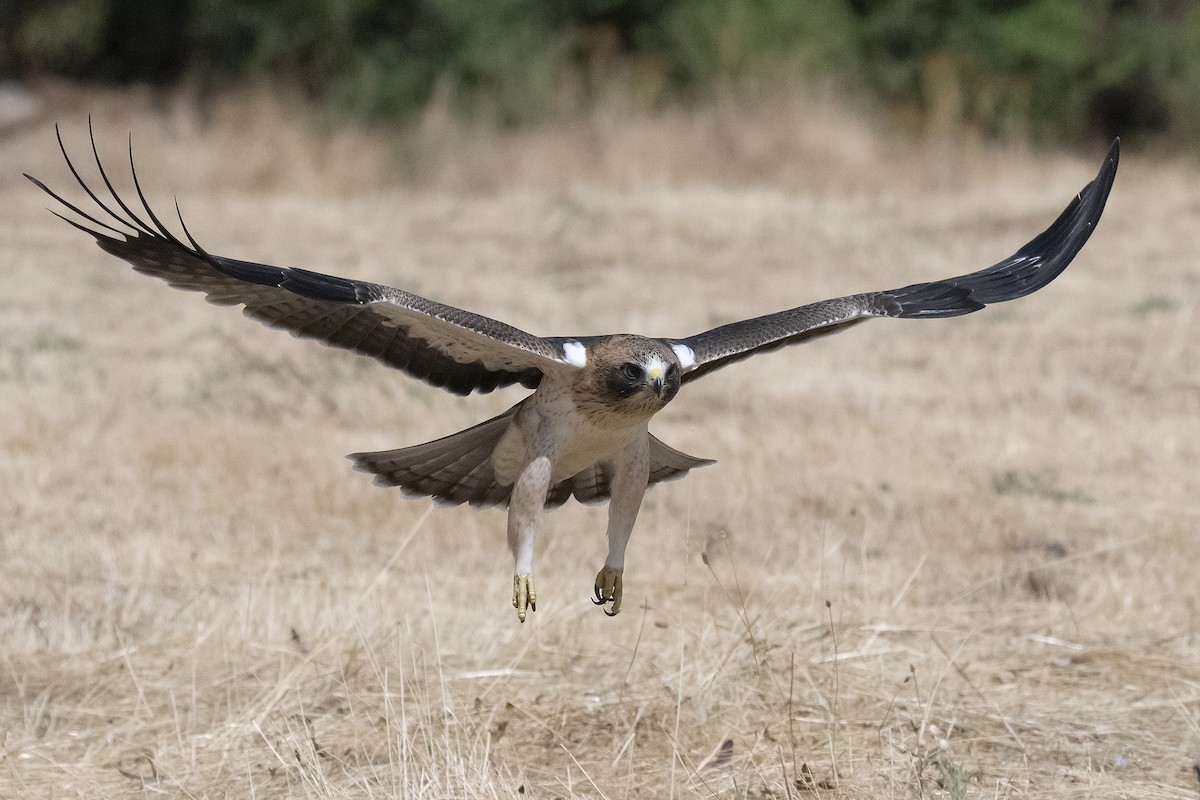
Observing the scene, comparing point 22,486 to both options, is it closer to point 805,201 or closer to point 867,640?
point 867,640

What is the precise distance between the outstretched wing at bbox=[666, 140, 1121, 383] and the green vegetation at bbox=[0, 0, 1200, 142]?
55.3ft

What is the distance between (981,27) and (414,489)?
23225 mm

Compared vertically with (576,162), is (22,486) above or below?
below

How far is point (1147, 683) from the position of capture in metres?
6.34

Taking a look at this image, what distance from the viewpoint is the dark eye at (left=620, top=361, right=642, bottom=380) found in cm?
523

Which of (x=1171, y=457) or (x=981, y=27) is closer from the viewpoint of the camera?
(x=1171, y=457)

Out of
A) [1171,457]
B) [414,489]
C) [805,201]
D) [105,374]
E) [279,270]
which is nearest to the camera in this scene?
[279,270]

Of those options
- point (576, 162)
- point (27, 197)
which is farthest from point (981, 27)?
point (27, 197)

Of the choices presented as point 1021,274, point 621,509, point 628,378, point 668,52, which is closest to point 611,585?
point 621,509

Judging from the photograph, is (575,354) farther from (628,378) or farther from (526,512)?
(526,512)

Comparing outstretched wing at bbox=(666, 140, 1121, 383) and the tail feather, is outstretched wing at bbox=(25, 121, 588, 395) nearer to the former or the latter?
the tail feather

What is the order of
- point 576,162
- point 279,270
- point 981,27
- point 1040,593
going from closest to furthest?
point 279,270
point 1040,593
point 576,162
point 981,27

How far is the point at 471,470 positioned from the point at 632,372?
3.75 feet

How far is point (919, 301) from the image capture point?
19.6ft
